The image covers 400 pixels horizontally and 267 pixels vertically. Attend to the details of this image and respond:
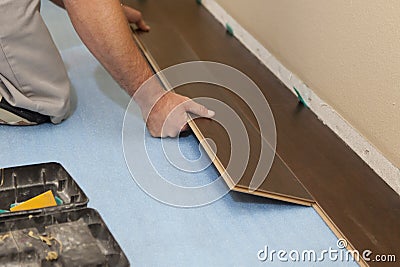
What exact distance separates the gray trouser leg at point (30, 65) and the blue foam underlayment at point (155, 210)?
0.30 feet

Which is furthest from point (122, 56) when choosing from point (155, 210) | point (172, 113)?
point (155, 210)

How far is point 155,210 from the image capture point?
1826 millimetres

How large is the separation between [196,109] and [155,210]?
42cm

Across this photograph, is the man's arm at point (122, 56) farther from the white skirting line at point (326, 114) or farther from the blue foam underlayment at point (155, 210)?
the white skirting line at point (326, 114)

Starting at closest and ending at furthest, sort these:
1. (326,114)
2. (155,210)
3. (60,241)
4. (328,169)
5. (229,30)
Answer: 1. (60,241)
2. (155,210)
3. (328,169)
4. (326,114)
5. (229,30)

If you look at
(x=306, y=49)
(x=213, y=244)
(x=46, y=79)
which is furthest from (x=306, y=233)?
(x=46, y=79)

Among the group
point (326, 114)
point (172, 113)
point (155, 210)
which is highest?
point (326, 114)

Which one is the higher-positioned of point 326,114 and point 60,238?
point 326,114

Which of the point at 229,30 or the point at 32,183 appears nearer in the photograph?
the point at 32,183

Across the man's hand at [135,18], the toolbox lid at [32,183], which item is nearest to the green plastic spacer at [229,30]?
the man's hand at [135,18]

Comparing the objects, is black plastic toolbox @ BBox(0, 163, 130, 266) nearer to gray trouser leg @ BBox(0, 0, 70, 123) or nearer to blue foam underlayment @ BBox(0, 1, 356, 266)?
blue foam underlayment @ BBox(0, 1, 356, 266)

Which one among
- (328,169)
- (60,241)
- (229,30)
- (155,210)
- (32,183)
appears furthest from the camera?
(229,30)

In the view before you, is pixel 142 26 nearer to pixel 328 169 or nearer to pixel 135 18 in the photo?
pixel 135 18

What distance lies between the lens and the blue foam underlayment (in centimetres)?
169
